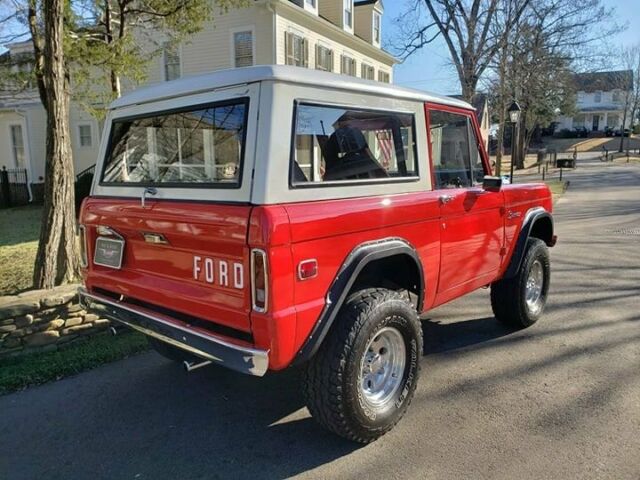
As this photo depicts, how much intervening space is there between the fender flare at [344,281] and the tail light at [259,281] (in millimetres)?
350

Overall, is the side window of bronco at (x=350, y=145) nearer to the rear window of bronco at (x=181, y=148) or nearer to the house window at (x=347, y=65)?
the rear window of bronco at (x=181, y=148)

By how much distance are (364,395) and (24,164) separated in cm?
2214

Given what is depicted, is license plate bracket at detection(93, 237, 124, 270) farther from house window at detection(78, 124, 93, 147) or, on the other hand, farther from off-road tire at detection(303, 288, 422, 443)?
house window at detection(78, 124, 93, 147)

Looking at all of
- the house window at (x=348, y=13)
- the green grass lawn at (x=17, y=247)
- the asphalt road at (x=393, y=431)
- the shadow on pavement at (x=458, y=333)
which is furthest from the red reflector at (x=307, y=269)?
the house window at (x=348, y=13)

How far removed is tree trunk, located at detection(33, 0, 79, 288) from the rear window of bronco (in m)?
2.01

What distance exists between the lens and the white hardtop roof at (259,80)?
2.67 m

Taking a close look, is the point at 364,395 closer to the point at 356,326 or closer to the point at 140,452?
the point at 356,326

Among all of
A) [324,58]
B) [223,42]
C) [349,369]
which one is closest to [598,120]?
[324,58]

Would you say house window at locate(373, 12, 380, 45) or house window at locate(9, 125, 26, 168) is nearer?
house window at locate(9, 125, 26, 168)

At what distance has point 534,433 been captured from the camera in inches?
125

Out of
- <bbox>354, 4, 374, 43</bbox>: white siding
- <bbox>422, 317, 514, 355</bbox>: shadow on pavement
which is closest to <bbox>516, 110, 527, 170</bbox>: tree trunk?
<bbox>354, 4, 374, 43</bbox>: white siding

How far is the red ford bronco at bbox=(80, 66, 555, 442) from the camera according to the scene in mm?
2611

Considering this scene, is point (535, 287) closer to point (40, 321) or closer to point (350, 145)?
point (350, 145)

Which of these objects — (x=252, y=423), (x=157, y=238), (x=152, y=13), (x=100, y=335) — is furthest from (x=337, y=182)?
(x=152, y=13)
